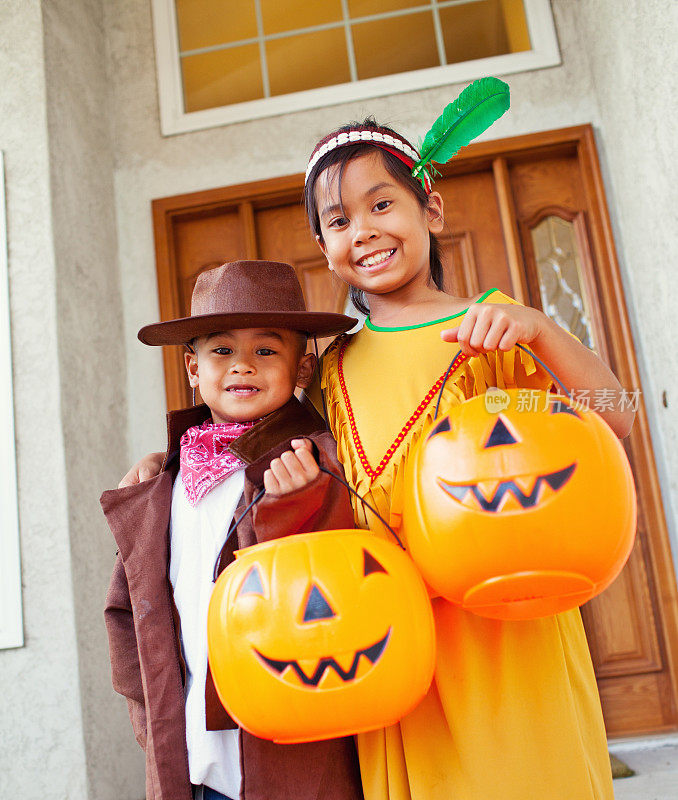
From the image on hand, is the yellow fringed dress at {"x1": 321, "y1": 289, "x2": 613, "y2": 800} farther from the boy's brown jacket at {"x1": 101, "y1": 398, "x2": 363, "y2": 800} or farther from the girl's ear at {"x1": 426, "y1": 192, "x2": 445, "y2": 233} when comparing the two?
the girl's ear at {"x1": 426, "y1": 192, "x2": 445, "y2": 233}

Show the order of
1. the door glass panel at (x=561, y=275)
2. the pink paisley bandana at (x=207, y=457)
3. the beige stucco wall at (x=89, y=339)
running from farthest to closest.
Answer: the door glass panel at (x=561, y=275) < the beige stucco wall at (x=89, y=339) < the pink paisley bandana at (x=207, y=457)

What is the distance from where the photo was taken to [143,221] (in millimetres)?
3307

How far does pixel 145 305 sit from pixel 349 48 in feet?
4.93

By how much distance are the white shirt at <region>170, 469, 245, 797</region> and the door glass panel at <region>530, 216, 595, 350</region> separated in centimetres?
211

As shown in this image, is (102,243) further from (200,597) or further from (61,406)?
(200,597)

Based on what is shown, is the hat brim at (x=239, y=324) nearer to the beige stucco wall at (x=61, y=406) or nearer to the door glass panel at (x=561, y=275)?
the beige stucco wall at (x=61, y=406)

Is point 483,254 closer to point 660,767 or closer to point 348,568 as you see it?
point 660,767

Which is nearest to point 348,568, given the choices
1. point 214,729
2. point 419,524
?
point 419,524

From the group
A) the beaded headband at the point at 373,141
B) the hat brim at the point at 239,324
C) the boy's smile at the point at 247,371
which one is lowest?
the boy's smile at the point at 247,371

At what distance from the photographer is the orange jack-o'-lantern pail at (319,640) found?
3.09 feet

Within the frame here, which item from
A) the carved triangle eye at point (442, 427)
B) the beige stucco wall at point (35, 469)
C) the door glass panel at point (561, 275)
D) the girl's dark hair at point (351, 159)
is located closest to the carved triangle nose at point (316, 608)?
the carved triangle eye at point (442, 427)

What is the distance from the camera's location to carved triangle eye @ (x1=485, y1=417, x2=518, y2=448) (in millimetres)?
978

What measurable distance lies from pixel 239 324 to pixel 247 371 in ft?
0.31

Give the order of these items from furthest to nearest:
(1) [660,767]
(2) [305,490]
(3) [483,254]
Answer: (3) [483,254], (1) [660,767], (2) [305,490]
